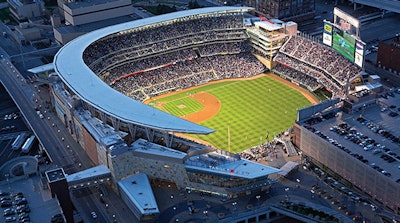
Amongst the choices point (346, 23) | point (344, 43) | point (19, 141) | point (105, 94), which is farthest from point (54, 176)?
point (346, 23)

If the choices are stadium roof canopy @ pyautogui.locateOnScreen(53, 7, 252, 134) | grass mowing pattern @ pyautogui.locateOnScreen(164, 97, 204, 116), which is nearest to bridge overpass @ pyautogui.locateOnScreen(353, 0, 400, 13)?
stadium roof canopy @ pyautogui.locateOnScreen(53, 7, 252, 134)

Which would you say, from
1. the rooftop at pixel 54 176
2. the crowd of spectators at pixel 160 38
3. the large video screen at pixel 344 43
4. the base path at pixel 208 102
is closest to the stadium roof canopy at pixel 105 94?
the crowd of spectators at pixel 160 38

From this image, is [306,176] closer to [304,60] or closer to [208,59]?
[304,60]

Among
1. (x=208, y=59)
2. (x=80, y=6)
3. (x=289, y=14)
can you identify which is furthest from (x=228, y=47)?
(x=80, y=6)

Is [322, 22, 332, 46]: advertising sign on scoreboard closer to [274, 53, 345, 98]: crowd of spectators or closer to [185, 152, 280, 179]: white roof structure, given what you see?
[274, 53, 345, 98]: crowd of spectators

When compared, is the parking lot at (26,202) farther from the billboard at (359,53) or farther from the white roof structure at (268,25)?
the white roof structure at (268,25)
